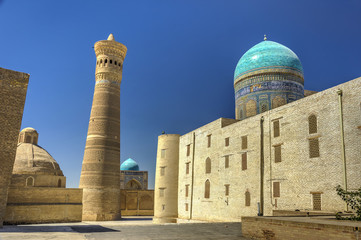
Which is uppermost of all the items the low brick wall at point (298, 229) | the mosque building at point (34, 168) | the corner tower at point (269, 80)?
the corner tower at point (269, 80)

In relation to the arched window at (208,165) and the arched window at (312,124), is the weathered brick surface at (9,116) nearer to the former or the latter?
the arched window at (208,165)

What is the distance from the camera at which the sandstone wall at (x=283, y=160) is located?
50.6 feet

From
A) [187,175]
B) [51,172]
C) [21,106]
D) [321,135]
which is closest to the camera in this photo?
[321,135]

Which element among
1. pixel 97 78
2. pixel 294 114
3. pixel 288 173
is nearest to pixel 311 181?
pixel 288 173

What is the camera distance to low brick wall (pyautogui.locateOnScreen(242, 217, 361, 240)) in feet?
22.9

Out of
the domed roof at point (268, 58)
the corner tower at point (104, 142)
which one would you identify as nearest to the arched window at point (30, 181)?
the corner tower at point (104, 142)

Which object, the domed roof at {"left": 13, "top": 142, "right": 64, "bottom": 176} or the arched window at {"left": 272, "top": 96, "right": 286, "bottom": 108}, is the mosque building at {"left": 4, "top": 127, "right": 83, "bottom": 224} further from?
the arched window at {"left": 272, "top": 96, "right": 286, "bottom": 108}

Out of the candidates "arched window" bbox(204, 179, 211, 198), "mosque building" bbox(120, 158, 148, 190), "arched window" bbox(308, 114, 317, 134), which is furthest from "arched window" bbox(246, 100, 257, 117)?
"mosque building" bbox(120, 158, 148, 190)

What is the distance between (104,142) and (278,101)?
15997mm

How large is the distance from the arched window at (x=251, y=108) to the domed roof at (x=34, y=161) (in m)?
20.1

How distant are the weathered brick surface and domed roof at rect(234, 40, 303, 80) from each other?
17228mm

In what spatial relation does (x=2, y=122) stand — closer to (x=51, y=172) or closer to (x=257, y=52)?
(x=51, y=172)

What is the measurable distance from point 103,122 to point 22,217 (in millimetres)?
10736

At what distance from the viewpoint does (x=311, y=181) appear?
16.7 m
